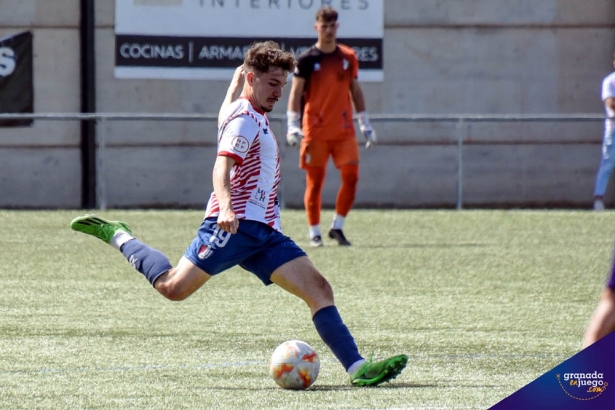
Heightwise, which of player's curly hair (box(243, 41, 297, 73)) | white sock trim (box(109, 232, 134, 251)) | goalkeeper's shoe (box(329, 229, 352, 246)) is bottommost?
goalkeeper's shoe (box(329, 229, 352, 246))

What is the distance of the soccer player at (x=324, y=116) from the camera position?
12.9 m

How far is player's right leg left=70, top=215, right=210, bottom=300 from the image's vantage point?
254 inches

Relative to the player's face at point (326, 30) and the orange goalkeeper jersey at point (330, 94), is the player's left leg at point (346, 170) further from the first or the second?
the player's face at point (326, 30)

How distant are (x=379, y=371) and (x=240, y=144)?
4.21 feet

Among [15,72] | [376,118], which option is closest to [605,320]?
[376,118]

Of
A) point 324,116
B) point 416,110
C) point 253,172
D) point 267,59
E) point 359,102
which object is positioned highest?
point 267,59

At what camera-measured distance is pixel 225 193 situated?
19.8 ft

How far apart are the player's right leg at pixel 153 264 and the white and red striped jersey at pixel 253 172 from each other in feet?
1.07

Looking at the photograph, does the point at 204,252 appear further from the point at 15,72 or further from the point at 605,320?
the point at 15,72

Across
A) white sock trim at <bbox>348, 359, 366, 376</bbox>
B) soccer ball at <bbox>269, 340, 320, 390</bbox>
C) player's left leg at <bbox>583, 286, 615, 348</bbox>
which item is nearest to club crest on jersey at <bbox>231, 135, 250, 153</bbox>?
soccer ball at <bbox>269, 340, 320, 390</bbox>

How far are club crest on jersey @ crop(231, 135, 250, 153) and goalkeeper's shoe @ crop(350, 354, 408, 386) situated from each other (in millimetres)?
1197

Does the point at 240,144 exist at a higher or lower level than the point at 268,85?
lower

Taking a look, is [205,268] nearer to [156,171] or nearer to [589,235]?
[589,235]

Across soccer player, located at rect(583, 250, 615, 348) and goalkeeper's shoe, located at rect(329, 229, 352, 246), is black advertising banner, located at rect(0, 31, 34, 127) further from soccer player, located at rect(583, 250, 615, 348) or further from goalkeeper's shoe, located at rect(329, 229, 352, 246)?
soccer player, located at rect(583, 250, 615, 348)
